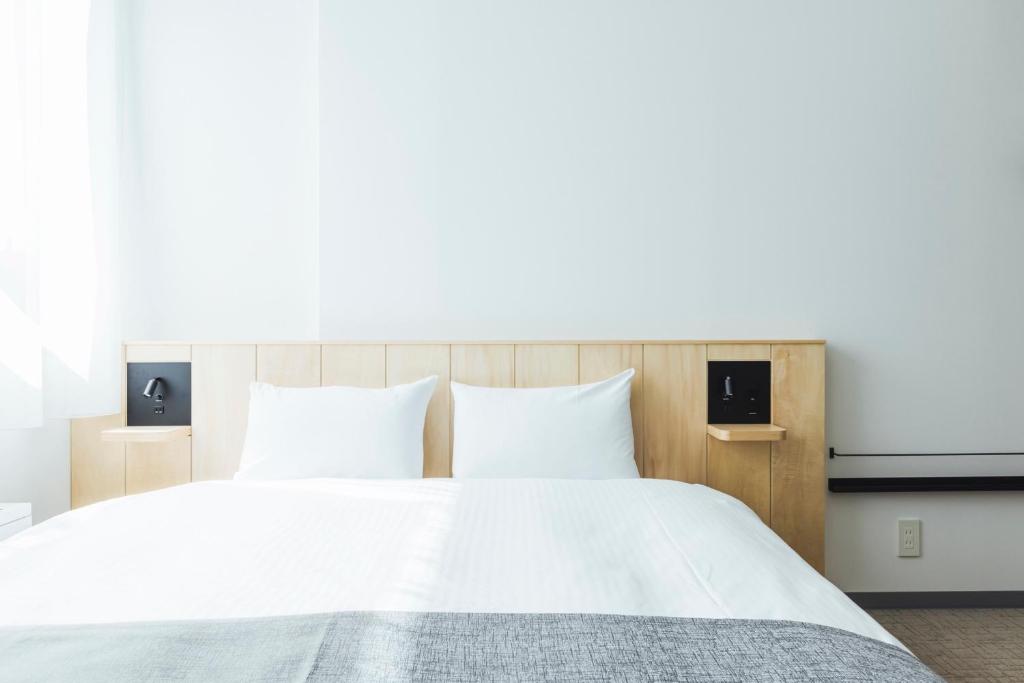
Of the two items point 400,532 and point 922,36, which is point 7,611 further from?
point 922,36

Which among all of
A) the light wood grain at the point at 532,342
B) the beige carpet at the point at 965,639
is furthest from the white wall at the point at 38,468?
the beige carpet at the point at 965,639

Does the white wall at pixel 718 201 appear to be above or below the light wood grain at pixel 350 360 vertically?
above

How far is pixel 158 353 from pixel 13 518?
671 millimetres

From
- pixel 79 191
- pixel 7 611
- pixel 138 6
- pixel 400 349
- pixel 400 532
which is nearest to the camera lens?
pixel 7 611

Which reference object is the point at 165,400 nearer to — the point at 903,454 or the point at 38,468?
the point at 38,468

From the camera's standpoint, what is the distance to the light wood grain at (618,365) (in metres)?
2.19

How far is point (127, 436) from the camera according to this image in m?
2.06

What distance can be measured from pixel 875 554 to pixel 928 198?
136 cm

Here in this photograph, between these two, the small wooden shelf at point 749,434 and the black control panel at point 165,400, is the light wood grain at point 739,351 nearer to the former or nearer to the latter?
the small wooden shelf at point 749,434

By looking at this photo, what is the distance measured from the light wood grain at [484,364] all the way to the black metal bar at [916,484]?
1269 mm

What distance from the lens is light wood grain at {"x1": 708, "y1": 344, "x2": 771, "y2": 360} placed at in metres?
2.20

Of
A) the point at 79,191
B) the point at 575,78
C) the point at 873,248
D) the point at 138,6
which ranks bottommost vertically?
the point at 873,248

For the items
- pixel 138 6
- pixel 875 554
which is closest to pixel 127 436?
pixel 138 6

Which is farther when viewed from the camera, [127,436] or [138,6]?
[138,6]
